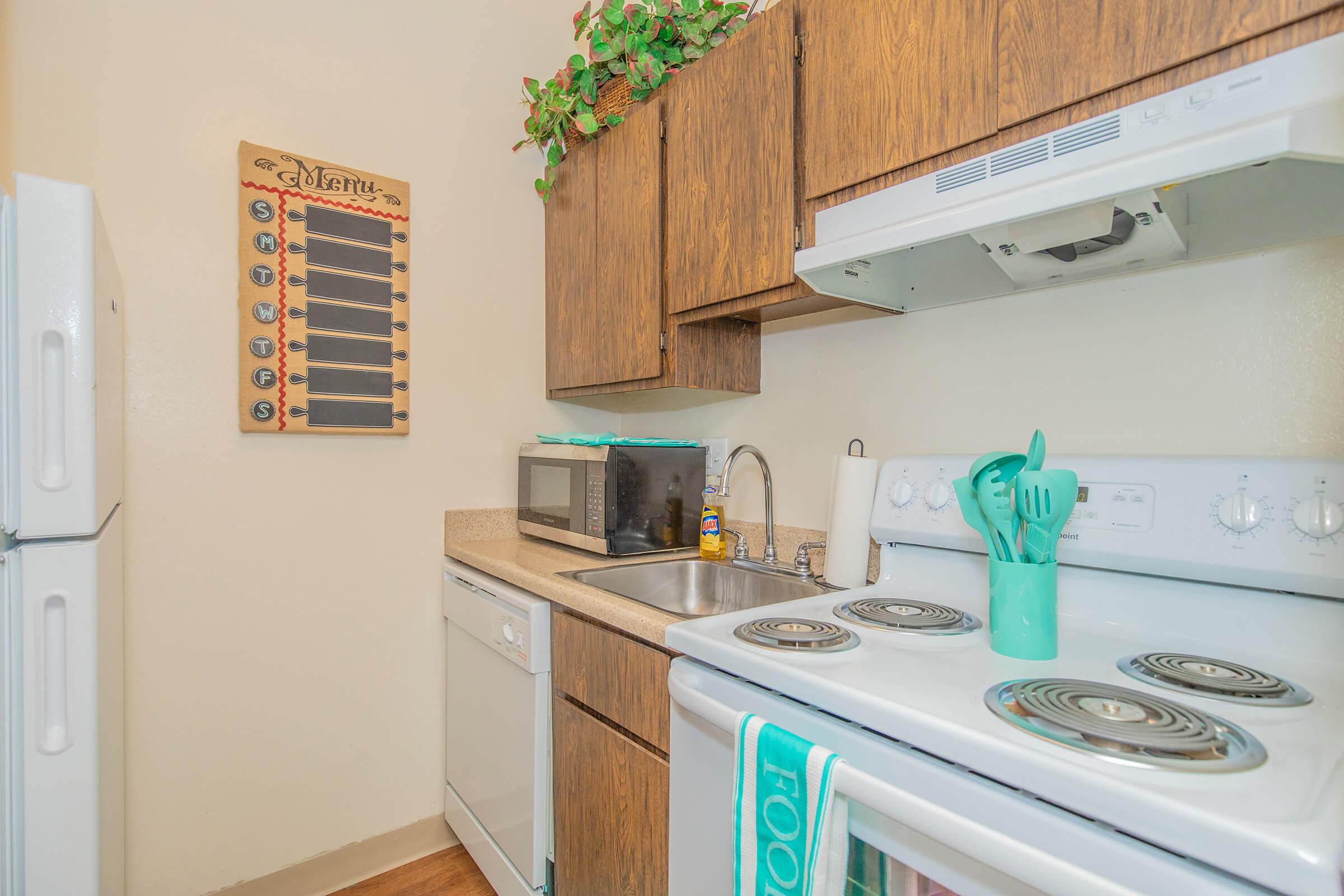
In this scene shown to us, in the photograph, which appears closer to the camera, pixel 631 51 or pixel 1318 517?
pixel 1318 517

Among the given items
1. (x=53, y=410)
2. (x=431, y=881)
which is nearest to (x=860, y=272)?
(x=53, y=410)

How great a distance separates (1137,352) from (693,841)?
109cm

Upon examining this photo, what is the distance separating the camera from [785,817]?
782 millimetres

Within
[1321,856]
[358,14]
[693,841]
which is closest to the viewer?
[1321,856]

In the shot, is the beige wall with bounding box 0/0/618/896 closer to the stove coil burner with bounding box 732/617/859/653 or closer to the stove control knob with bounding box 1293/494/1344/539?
the stove coil burner with bounding box 732/617/859/653

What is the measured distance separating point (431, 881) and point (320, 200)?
1906 millimetres

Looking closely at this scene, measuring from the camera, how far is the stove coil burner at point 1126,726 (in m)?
0.59

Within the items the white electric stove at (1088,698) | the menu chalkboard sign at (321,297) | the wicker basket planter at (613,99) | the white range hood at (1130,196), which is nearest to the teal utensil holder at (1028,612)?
the white electric stove at (1088,698)

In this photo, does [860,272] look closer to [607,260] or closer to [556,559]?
[607,260]

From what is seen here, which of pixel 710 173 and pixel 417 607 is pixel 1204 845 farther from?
pixel 417 607

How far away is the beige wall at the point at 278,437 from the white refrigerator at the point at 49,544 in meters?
0.71

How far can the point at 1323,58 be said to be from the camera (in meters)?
0.69

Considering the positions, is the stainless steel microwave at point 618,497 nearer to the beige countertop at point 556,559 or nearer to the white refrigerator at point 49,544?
the beige countertop at point 556,559

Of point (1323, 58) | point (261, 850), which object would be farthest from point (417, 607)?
point (1323, 58)
